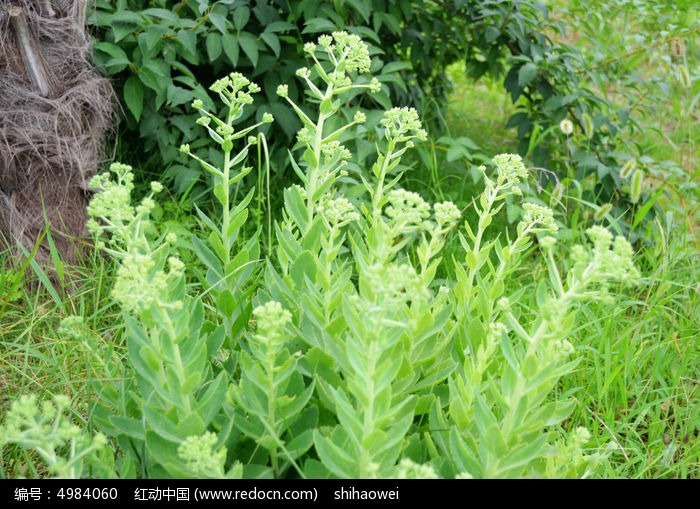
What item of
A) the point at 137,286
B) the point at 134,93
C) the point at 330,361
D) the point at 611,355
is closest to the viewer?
the point at 137,286

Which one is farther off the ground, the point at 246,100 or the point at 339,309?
the point at 246,100

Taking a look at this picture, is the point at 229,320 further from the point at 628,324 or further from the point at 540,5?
the point at 540,5

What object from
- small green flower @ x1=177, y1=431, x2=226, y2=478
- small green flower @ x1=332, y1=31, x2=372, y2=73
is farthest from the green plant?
small green flower @ x1=332, y1=31, x2=372, y2=73

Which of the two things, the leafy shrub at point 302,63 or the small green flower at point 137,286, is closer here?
the small green flower at point 137,286

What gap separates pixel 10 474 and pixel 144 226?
89 cm

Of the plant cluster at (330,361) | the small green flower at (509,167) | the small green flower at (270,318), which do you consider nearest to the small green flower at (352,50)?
the plant cluster at (330,361)

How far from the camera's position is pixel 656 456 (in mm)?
2281

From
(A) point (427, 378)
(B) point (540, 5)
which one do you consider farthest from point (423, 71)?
(A) point (427, 378)

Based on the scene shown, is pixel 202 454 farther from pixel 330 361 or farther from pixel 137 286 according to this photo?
pixel 330 361

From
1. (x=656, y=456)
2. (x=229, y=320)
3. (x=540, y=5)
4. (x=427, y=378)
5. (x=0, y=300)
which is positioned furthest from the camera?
(x=540, y=5)

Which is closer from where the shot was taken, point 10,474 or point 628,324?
point 10,474

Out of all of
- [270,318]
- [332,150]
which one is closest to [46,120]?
[332,150]

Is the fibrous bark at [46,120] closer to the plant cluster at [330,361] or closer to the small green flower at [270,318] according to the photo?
the plant cluster at [330,361]

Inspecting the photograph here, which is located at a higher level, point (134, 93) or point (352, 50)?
point (352, 50)
